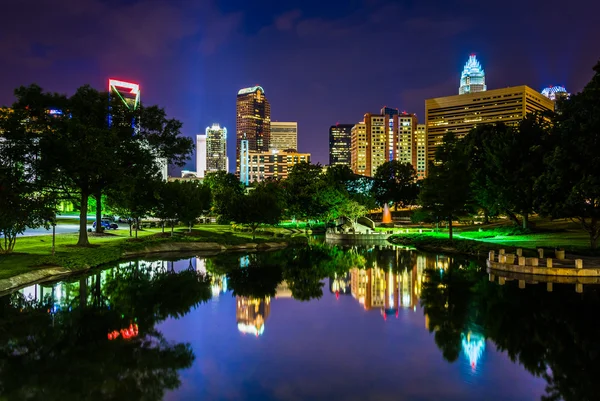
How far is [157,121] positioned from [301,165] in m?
56.3

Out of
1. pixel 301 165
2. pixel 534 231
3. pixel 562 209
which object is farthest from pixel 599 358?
pixel 301 165

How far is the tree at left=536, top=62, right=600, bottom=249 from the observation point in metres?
34.3

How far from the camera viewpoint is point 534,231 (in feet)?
192

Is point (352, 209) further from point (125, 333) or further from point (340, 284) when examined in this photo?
point (125, 333)

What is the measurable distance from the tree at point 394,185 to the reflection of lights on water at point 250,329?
118425 mm

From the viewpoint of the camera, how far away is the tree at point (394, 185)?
138m

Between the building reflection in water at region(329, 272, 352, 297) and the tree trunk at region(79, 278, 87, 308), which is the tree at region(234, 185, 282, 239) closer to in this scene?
the building reflection in water at region(329, 272, 352, 297)

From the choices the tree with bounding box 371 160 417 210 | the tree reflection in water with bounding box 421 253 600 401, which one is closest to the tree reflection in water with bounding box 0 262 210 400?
the tree reflection in water with bounding box 421 253 600 401

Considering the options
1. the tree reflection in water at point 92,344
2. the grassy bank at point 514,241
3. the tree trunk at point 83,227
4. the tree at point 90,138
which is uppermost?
the tree at point 90,138

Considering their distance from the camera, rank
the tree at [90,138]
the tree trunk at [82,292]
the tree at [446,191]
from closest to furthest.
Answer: the tree trunk at [82,292], the tree at [90,138], the tree at [446,191]

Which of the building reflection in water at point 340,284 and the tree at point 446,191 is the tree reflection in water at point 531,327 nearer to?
the building reflection in water at point 340,284

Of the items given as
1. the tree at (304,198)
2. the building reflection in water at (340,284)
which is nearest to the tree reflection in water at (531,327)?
the building reflection in water at (340,284)

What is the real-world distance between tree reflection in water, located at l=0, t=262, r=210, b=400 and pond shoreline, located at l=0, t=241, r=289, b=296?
89.0 inches

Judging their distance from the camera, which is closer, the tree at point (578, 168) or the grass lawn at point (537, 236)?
the tree at point (578, 168)
